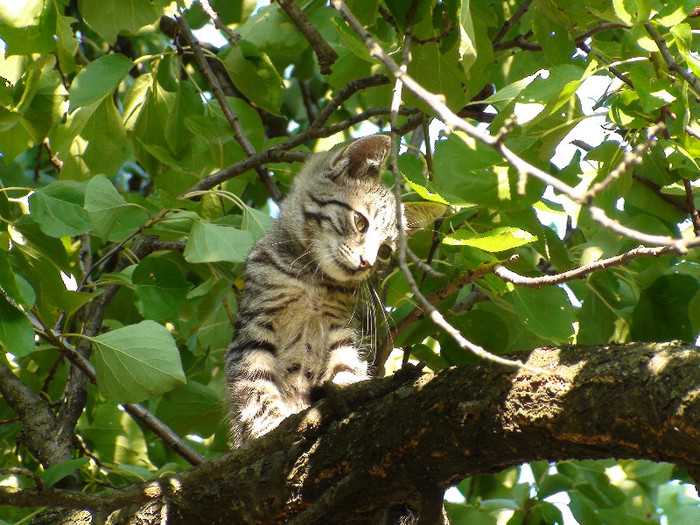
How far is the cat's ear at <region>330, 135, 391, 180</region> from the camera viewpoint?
13.7ft

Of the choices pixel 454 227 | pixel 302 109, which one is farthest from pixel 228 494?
pixel 302 109

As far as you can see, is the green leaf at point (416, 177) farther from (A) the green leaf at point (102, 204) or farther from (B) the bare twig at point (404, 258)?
(A) the green leaf at point (102, 204)

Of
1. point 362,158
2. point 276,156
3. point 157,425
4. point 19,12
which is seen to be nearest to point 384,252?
point 362,158

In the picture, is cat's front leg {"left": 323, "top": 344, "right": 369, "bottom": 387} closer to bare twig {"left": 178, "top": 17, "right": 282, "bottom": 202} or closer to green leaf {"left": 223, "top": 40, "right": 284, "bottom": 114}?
bare twig {"left": 178, "top": 17, "right": 282, "bottom": 202}

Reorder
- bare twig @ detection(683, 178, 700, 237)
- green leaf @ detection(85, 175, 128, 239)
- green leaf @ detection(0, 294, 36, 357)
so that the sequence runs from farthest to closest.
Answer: green leaf @ detection(85, 175, 128, 239), bare twig @ detection(683, 178, 700, 237), green leaf @ detection(0, 294, 36, 357)

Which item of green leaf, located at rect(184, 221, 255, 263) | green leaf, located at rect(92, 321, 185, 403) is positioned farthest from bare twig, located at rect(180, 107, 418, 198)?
green leaf, located at rect(92, 321, 185, 403)

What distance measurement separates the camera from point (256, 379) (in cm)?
360

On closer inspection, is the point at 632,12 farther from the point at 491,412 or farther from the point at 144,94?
the point at 144,94

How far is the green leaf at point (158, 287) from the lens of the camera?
10.7 feet

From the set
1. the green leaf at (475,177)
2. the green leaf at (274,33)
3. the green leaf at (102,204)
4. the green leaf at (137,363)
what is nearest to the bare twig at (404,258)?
the green leaf at (475,177)

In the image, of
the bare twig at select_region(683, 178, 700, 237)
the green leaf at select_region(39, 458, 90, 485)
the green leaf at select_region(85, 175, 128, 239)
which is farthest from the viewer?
the green leaf at select_region(85, 175, 128, 239)

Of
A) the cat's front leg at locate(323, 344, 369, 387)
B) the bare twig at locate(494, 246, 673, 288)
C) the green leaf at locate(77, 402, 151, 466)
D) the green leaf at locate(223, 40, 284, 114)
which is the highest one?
the green leaf at locate(223, 40, 284, 114)

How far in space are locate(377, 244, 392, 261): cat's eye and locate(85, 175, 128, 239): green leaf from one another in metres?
1.39

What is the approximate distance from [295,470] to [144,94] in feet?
8.13
